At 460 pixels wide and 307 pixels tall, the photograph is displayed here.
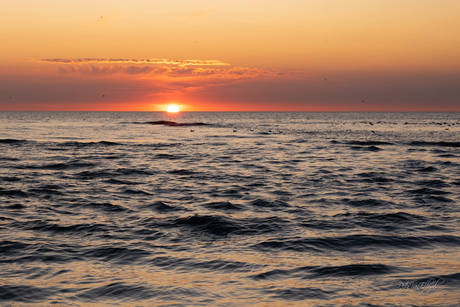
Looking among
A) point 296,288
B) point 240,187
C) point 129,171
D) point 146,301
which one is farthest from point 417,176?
point 146,301

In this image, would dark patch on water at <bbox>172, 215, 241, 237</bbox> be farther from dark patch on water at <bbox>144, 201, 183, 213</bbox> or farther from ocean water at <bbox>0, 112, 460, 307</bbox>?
dark patch on water at <bbox>144, 201, 183, 213</bbox>

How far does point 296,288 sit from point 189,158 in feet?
109

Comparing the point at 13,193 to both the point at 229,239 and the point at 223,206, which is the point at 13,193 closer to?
the point at 223,206

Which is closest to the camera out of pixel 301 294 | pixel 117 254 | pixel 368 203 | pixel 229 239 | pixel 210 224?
pixel 301 294

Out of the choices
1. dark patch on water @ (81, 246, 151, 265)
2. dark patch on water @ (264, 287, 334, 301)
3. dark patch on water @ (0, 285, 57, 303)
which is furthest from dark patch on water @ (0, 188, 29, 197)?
dark patch on water @ (264, 287, 334, 301)

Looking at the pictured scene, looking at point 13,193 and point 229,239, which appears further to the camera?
point 13,193

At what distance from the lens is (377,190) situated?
81.6 feet

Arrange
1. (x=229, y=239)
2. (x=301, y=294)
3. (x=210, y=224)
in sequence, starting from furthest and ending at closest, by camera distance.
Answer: (x=210, y=224)
(x=229, y=239)
(x=301, y=294)

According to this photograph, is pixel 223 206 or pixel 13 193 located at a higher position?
pixel 13 193

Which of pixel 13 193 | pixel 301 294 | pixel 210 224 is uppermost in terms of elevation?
pixel 13 193

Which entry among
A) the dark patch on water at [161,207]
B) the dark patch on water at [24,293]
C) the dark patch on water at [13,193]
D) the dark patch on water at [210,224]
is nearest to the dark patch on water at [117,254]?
the dark patch on water at [24,293]

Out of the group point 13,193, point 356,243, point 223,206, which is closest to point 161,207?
point 223,206

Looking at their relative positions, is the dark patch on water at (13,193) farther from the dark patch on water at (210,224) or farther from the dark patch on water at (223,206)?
the dark patch on water at (210,224)

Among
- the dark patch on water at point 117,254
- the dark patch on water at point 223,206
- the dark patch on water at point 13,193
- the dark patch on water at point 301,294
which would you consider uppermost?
the dark patch on water at point 13,193
